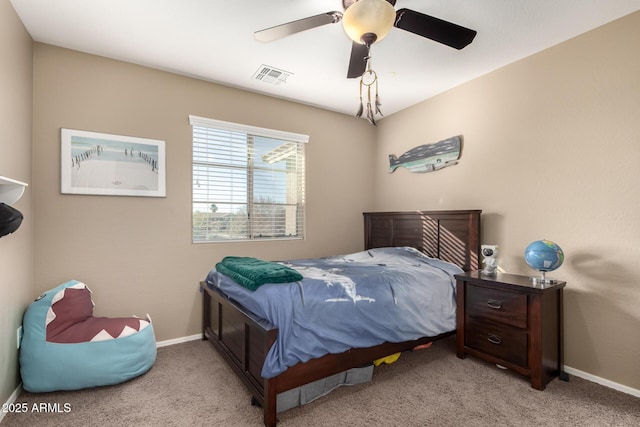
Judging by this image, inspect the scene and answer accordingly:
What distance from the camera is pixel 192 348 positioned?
9.70 ft

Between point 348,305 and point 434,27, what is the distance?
1840mm

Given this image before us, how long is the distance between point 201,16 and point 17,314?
8.11 ft

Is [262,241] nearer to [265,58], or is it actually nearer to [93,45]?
[265,58]

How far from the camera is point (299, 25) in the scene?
1889mm

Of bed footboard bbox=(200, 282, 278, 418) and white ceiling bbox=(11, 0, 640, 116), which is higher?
white ceiling bbox=(11, 0, 640, 116)

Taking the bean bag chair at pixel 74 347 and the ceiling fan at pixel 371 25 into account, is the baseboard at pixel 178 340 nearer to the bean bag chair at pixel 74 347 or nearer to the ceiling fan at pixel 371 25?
the bean bag chair at pixel 74 347

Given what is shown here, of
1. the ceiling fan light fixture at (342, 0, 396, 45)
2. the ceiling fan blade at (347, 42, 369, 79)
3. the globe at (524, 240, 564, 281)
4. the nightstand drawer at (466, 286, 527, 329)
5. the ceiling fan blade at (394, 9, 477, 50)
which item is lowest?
the nightstand drawer at (466, 286, 527, 329)

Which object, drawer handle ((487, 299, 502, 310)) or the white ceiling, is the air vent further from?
drawer handle ((487, 299, 502, 310))

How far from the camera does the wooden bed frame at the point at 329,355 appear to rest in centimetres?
191

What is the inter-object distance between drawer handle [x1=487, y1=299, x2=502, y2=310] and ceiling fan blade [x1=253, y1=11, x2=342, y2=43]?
2.35 metres

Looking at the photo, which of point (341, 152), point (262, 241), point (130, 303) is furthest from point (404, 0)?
point (130, 303)

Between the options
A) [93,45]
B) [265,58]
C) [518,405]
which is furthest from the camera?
[265,58]

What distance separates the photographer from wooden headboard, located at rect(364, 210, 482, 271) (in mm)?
3076

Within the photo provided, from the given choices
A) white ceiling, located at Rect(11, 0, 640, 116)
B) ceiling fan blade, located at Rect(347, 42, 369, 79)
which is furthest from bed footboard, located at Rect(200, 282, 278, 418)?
white ceiling, located at Rect(11, 0, 640, 116)
